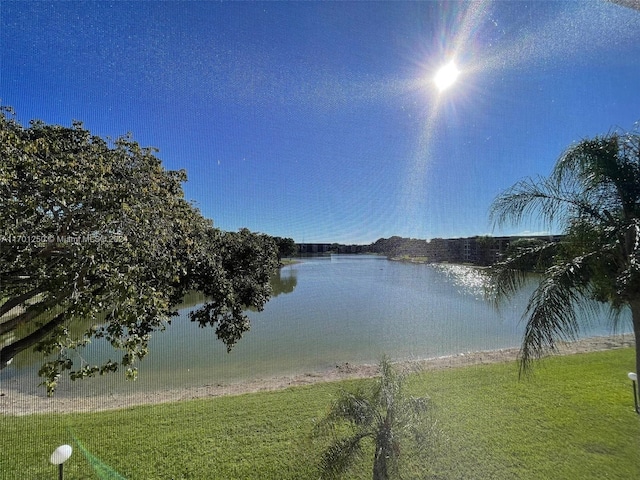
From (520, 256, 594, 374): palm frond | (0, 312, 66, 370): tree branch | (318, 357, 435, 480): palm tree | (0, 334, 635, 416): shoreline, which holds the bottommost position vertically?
(0, 334, 635, 416): shoreline

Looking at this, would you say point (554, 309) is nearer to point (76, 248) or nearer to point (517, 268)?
point (517, 268)

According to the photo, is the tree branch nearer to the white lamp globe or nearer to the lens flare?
the white lamp globe

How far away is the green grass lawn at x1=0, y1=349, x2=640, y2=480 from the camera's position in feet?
6.72

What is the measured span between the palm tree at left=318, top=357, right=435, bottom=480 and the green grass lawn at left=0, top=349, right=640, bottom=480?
0.21 metres

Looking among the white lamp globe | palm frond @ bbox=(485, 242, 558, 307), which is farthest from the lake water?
the white lamp globe

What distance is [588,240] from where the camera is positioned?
171 cm

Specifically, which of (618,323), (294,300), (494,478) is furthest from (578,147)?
(294,300)

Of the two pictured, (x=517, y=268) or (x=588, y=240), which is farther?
(x=517, y=268)

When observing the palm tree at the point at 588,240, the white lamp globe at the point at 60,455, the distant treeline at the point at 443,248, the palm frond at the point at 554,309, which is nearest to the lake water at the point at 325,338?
the distant treeline at the point at 443,248

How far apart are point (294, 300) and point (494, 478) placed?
7.82m

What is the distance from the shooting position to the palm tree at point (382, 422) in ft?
5.27

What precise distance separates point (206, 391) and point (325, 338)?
2672mm

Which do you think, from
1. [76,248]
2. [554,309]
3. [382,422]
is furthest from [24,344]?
[554,309]

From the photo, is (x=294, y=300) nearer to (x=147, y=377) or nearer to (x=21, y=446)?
(x=147, y=377)
